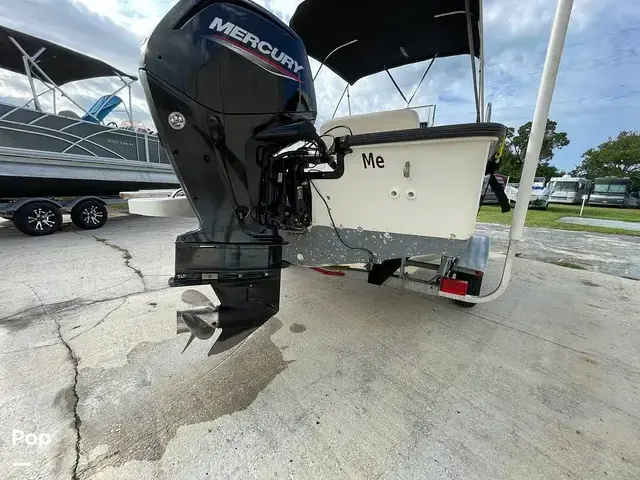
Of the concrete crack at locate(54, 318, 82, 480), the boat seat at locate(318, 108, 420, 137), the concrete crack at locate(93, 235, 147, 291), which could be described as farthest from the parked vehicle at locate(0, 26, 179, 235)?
the boat seat at locate(318, 108, 420, 137)

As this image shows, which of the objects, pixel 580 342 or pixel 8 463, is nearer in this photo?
pixel 8 463

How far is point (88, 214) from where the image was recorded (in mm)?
6285

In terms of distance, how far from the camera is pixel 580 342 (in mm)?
2178

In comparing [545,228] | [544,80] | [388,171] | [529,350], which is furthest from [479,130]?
[545,228]

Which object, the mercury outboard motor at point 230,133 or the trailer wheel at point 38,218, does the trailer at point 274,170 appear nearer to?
the mercury outboard motor at point 230,133

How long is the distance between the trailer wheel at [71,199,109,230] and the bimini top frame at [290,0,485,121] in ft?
18.9

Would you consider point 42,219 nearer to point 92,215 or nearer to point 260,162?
point 92,215

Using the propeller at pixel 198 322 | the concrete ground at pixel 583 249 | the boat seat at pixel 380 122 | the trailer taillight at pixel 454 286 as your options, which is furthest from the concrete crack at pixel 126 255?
the concrete ground at pixel 583 249

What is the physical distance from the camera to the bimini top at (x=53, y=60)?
6023mm

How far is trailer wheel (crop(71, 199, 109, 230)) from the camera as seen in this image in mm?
6168

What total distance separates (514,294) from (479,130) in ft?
8.03

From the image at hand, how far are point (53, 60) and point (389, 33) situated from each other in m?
8.17

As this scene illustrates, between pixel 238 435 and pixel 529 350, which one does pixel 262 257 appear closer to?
pixel 238 435

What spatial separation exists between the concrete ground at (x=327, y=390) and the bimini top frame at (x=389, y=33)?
78.5 inches
